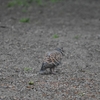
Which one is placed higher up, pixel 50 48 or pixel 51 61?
pixel 51 61

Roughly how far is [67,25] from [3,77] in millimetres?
8516

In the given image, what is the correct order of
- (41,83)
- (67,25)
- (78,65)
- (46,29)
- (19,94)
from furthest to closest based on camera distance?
1. (67,25)
2. (46,29)
3. (78,65)
4. (41,83)
5. (19,94)

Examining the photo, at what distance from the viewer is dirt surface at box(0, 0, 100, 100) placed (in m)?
8.38

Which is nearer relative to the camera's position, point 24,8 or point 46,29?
point 46,29

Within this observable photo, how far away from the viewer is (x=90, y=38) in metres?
14.8

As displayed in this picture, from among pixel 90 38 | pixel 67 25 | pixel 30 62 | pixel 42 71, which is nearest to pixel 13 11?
pixel 67 25

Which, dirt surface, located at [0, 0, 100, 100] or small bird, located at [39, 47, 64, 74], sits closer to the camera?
dirt surface, located at [0, 0, 100, 100]

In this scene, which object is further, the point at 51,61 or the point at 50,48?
the point at 50,48

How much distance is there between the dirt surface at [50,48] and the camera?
838cm

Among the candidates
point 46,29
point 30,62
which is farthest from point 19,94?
point 46,29

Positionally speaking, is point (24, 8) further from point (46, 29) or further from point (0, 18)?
point (46, 29)

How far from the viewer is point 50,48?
12828 millimetres

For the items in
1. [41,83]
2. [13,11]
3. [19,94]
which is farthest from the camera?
[13,11]

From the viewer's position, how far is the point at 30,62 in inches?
430
